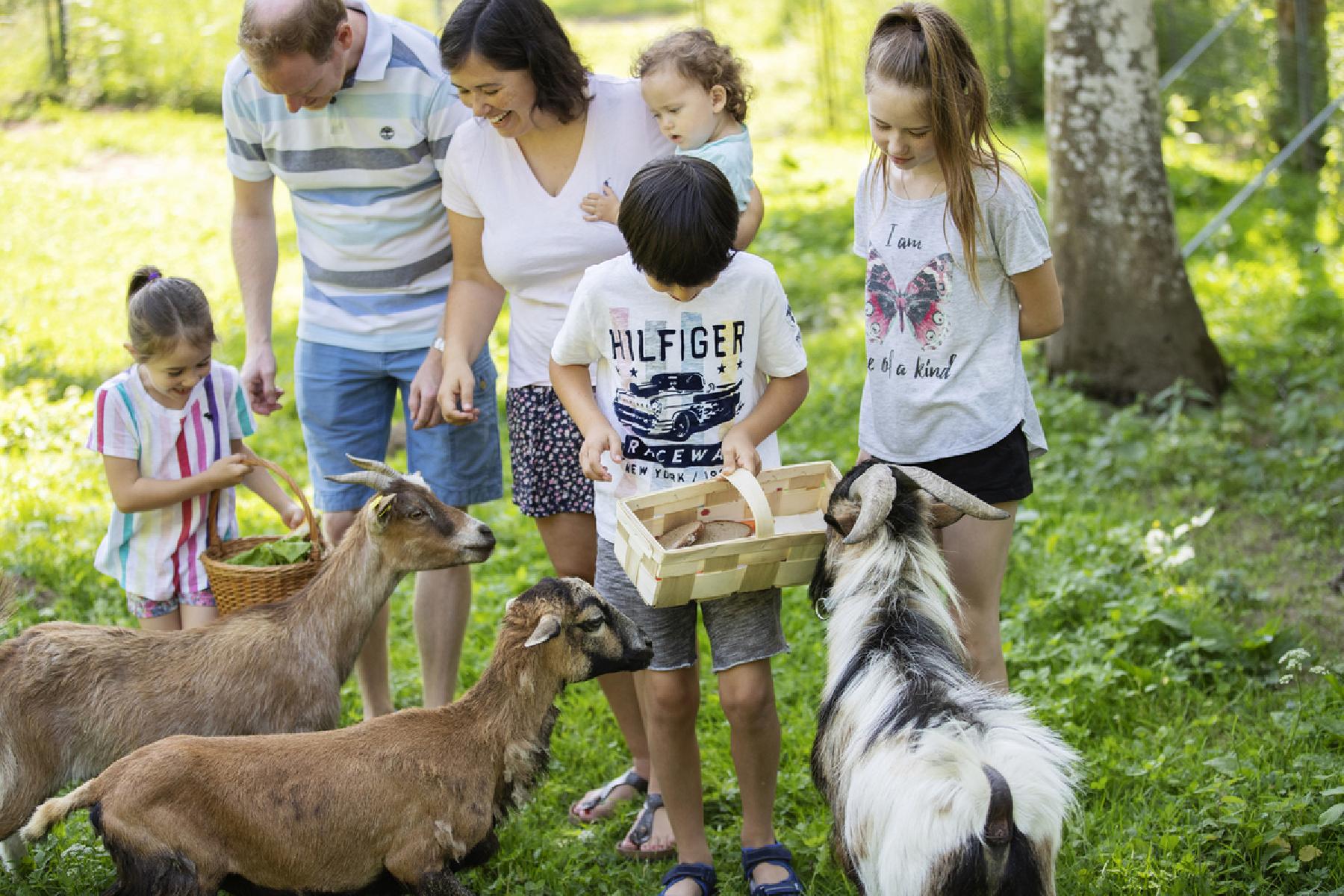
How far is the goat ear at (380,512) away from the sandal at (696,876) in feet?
4.42

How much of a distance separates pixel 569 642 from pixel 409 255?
157cm

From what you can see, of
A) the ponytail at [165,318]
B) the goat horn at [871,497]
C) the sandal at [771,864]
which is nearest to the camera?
the goat horn at [871,497]

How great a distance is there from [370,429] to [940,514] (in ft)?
7.09

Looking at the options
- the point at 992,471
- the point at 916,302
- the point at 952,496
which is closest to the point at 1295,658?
the point at 992,471

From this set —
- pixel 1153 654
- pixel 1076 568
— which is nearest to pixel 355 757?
pixel 1153 654

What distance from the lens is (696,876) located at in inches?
145

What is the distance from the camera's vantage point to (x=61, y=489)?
664 centimetres

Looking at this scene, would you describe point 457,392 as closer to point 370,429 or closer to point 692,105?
point 370,429

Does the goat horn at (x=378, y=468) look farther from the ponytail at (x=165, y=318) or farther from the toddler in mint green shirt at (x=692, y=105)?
the toddler in mint green shirt at (x=692, y=105)

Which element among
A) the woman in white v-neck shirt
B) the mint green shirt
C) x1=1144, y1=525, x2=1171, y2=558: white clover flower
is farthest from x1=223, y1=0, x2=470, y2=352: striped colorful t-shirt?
x1=1144, y1=525, x2=1171, y2=558: white clover flower

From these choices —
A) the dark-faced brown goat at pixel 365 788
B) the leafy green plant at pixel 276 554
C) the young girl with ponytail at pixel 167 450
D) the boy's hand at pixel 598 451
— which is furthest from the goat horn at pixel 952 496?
the young girl with ponytail at pixel 167 450

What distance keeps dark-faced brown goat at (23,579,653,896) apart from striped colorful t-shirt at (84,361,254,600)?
1.00 m

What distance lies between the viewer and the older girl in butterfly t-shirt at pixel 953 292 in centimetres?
330

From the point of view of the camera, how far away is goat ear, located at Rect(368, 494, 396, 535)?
12.6 feet
